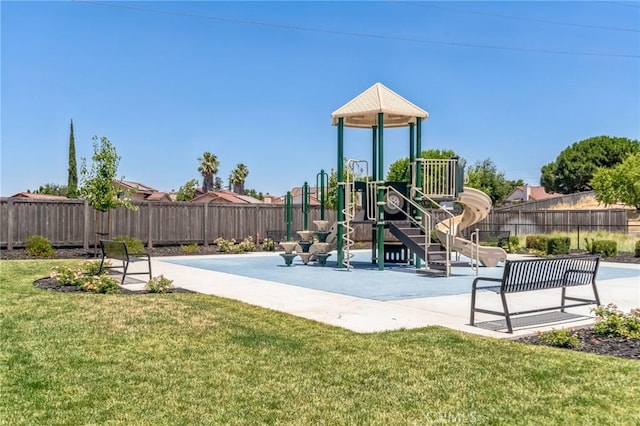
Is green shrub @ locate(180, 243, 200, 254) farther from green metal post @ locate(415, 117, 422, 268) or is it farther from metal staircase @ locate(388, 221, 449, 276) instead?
green metal post @ locate(415, 117, 422, 268)

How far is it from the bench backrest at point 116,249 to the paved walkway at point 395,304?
1270 mm

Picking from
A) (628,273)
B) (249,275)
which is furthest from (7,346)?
(628,273)

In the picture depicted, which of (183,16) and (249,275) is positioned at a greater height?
(183,16)

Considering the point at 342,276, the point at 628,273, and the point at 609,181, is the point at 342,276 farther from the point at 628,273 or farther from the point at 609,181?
the point at 609,181

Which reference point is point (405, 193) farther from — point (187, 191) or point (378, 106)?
point (187, 191)

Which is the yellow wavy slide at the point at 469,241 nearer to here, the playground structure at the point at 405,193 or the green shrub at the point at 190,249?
the playground structure at the point at 405,193

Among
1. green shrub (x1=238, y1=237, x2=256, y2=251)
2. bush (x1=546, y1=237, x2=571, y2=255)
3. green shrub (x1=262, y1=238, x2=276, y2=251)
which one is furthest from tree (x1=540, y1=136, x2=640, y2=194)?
green shrub (x1=238, y1=237, x2=256, y2=251)

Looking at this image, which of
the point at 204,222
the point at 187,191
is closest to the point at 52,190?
the point at 187,191

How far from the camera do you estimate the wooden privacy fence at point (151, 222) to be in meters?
20.0

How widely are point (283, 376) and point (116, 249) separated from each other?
24.8 ft

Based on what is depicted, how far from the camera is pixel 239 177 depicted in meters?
82.8

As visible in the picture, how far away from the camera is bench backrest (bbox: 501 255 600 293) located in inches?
298

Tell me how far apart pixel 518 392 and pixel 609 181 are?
45.0 m

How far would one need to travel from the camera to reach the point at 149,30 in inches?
684
